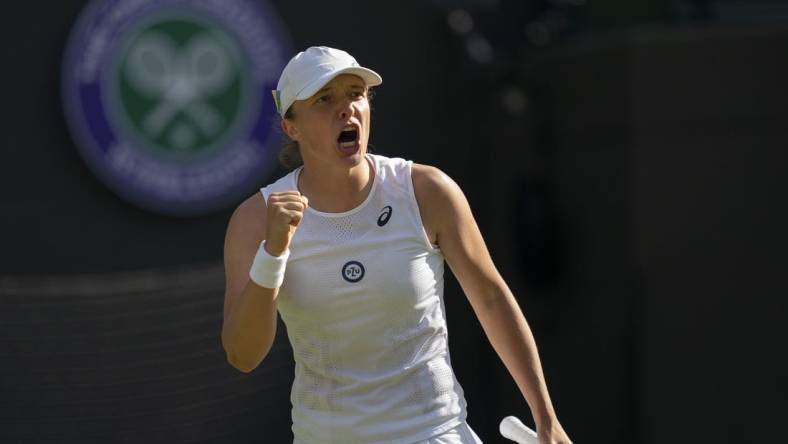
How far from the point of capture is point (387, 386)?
2.91 meters

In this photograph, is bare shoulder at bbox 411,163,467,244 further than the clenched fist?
Yes

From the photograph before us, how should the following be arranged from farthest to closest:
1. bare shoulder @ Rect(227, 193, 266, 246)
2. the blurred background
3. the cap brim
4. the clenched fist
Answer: the blurred background
bare shoulder @ Rect(227, 193, 266, 246)
the cap brim
the clenched fist

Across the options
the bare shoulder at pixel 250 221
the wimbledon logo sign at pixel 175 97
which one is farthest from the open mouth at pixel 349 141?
the wimbledon logo sign at pixel 175 97

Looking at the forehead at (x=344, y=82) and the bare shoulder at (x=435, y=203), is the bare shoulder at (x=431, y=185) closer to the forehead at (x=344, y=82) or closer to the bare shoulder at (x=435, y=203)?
the bare shoulder at (x=435, y=203)

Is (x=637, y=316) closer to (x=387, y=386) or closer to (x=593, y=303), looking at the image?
(x=593, y=303)

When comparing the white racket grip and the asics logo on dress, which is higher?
the asics logo on dress

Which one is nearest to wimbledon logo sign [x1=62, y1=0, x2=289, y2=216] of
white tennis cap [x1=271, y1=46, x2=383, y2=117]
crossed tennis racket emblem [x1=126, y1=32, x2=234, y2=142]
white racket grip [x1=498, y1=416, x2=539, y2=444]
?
crossed tennis racket emblem [x1=126, y1=32, x2=234, y2=142]

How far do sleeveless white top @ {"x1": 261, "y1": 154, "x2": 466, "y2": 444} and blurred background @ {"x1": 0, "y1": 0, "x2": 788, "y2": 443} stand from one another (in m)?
2.92

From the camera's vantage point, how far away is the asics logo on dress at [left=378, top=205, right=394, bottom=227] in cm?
294

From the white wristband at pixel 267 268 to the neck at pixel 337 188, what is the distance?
0.27m

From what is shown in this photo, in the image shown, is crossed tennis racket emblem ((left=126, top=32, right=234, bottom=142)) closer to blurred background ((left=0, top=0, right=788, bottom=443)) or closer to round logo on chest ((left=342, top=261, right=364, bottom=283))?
blurred background ((left=0, top=0, right=788, bottom=443))

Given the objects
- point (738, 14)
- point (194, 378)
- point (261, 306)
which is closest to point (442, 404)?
point (261, 306)

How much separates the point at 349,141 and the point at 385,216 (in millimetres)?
181

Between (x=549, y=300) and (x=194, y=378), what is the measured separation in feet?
9.73
